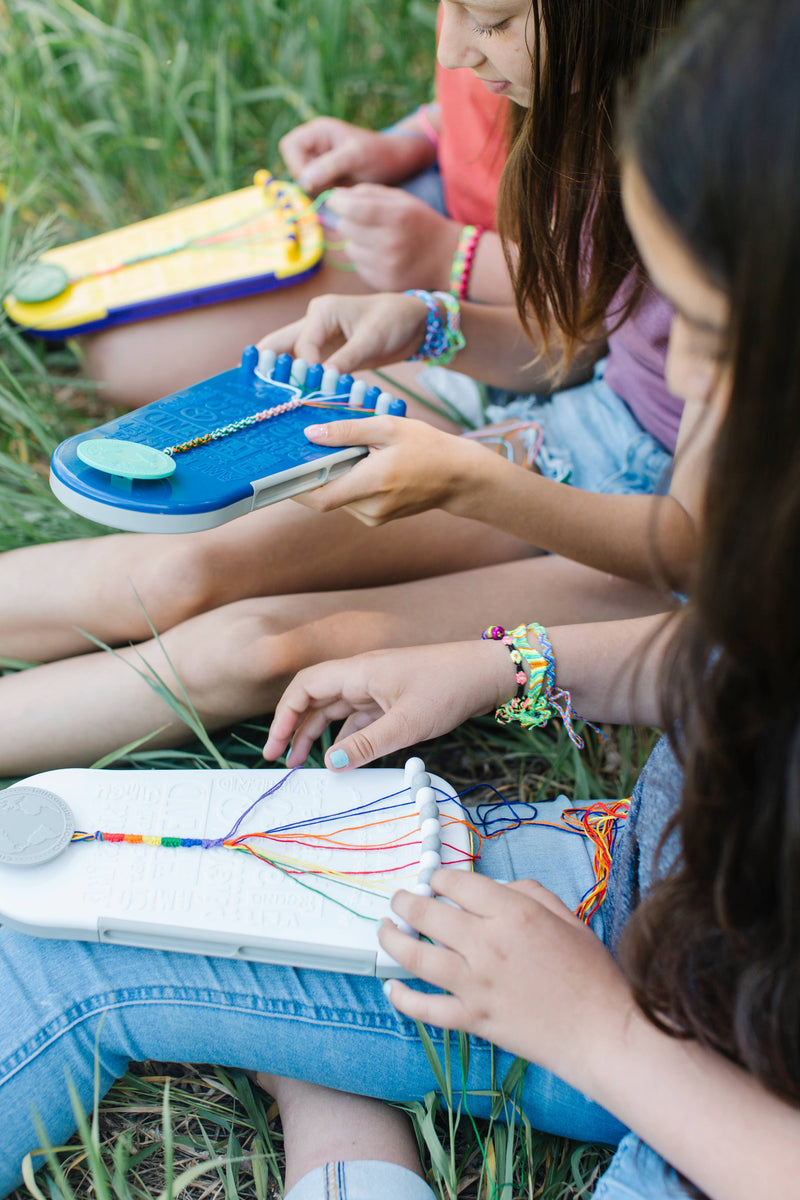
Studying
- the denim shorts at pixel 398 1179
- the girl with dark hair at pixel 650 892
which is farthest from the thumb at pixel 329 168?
the denim shorts at pixel 398 1179

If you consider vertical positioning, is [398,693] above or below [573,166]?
below

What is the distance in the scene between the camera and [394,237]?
50.5 inches

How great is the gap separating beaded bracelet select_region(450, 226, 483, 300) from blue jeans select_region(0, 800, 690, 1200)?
3.15ft

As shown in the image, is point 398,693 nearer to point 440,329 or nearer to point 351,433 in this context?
point 351,433

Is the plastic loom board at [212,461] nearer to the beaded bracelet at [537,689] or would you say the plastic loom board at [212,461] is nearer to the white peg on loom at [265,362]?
the white peg on loom at [265,362]

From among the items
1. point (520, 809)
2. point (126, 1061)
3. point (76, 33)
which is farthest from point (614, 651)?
point (76, 33)

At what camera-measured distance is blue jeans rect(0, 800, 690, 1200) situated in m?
0.73

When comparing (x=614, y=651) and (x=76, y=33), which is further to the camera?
(x=76, y=33)

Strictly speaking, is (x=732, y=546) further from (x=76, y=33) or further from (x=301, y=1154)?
(x=76, y=33)

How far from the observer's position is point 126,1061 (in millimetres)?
797

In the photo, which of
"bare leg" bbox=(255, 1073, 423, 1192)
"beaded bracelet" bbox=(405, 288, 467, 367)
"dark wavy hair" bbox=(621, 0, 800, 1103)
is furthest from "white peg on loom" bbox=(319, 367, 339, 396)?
"bare leg" bbox=(255, 1073, 423, 1192)

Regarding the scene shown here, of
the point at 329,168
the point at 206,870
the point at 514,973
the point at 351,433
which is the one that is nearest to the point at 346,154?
the point at 329,168

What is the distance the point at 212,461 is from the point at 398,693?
0.26 m

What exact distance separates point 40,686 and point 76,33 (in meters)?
1.49
